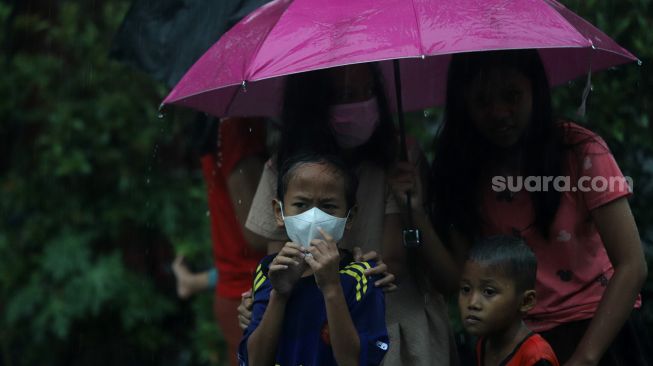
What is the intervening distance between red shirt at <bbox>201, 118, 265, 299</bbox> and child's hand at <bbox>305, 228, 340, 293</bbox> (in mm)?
975

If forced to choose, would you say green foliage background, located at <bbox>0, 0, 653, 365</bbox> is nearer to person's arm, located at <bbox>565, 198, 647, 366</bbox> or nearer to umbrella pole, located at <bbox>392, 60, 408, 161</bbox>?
umbrella pole, located at <bbox>392, 60, 408, 161</bbox>

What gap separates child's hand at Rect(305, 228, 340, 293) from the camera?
327cm

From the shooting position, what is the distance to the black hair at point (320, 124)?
3.73 m

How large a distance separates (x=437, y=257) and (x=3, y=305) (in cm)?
411

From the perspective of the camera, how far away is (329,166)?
11.4 ft

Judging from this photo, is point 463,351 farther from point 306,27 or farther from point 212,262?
point 212,262

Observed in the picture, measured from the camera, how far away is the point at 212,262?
620 cm

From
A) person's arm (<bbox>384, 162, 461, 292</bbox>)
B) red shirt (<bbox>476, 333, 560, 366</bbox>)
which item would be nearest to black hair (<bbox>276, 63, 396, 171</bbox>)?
person's arm (<bbox>384, 162, 461, 292</bbox>)

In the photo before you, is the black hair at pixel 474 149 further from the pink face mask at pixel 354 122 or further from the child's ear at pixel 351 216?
the child's ear at pixel 351 216

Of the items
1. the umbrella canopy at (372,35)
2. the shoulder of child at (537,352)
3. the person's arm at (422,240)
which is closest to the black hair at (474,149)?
the person's arm at (422,240)

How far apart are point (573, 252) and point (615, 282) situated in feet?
0.67

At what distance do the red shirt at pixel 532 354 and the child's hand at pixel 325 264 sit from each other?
0.64 m

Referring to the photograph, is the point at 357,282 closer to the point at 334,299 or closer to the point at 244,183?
the point at 334,299

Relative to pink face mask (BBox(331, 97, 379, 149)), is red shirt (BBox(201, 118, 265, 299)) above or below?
below
